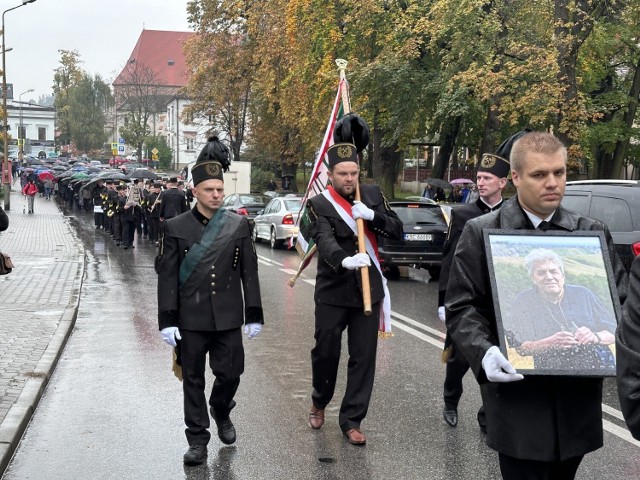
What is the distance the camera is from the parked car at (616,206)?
10.3 meters

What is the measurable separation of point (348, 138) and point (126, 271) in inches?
525

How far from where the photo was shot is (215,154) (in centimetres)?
646

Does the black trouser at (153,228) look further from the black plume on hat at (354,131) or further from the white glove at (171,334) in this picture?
the white glove at (171,334)

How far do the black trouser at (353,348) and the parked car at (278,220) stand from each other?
60.9ft

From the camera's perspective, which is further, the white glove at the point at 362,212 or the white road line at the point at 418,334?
the white road line at the point at 418,334

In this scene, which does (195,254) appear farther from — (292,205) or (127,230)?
(292,205)

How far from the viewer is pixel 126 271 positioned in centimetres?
1927

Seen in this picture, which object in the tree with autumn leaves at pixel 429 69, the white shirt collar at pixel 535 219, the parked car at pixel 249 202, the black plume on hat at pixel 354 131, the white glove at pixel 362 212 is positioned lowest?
the parked car at pixel 249 202

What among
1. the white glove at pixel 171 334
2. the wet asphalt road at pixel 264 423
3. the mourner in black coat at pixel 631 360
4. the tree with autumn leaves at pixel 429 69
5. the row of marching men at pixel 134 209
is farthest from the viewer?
the row of marching men at pixel 134 209

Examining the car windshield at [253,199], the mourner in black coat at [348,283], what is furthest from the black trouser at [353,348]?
the car windshield at [253,199]

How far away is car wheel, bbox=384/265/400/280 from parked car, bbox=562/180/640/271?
7031mm

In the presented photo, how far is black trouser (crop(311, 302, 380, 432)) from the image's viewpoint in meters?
6.39

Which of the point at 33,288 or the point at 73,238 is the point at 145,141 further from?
the point at 33,288

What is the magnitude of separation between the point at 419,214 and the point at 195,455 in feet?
42.6
